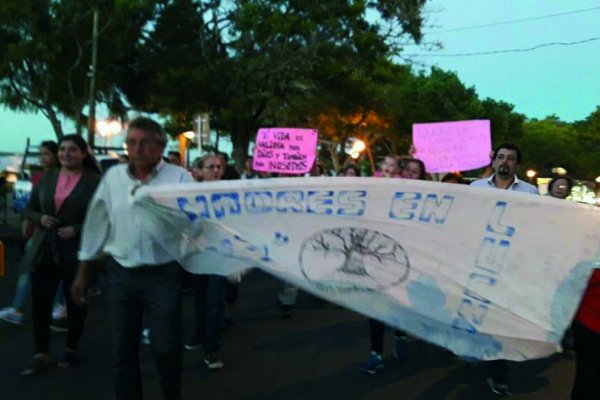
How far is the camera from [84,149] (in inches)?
195

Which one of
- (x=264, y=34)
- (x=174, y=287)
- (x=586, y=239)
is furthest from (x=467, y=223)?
(x=264, y=34)

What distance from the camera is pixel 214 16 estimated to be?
2664cm

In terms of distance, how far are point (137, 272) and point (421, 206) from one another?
1509mm

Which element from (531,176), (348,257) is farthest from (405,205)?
(531,176)

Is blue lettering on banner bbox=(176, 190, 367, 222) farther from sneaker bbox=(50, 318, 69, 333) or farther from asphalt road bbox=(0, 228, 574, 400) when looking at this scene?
sneaker bbox=(50, 318, 69, 333)

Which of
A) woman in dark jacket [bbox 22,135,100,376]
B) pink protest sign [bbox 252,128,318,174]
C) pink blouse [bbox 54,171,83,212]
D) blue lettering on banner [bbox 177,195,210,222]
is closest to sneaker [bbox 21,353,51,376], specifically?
woman in dark jacket [bbox 22,135,100,376]

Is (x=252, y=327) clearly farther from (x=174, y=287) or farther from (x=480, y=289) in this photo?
(x=480, y=289)

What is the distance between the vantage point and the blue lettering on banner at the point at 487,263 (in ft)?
11.1

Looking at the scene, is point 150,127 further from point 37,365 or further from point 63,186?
point 37,365

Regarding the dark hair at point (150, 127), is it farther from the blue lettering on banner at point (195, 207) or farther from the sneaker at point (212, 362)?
the sneaker at point (212, 362)

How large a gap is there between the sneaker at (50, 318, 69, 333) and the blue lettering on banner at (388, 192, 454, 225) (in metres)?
3.79

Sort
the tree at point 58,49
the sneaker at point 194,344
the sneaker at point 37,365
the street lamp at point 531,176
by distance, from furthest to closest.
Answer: the tree at point 58,49
the street lamp at point 531,176
the sneaker at point 194,344
the sneaker at point 37,365

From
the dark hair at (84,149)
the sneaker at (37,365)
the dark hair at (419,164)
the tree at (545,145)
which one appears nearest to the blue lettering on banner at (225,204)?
the dark hair at (84,149)

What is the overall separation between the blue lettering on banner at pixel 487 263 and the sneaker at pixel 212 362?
7.42 feet
